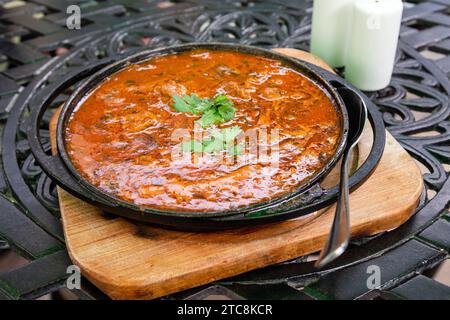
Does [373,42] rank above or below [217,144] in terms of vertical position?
above

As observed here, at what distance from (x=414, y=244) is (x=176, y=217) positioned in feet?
2.07

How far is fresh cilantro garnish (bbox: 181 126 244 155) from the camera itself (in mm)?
1604

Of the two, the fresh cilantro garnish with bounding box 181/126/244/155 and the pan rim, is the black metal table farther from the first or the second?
the fresh cilantro garnish with bounding box 181/126/244/155

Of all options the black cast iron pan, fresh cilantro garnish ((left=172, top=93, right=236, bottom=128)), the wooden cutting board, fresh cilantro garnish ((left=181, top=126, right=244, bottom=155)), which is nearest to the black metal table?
the wooden cutting board

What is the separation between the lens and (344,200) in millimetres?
1330

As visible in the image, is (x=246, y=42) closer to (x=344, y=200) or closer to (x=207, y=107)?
(x=207, y=107)

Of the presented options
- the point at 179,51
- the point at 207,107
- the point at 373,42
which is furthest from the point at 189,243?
the point at 373,42

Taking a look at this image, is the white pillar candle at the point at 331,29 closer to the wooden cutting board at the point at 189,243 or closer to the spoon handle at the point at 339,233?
the wooden cutting board at the point at 189,243

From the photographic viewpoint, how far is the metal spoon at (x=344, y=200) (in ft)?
3.76

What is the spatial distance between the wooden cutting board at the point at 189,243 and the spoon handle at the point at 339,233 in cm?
15

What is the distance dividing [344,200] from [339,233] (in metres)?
0.15

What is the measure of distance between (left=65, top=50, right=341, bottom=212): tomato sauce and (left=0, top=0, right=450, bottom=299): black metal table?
204 millimetres

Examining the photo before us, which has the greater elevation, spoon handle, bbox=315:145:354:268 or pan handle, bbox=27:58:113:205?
spoon handle, bbox=315:145:354:268
